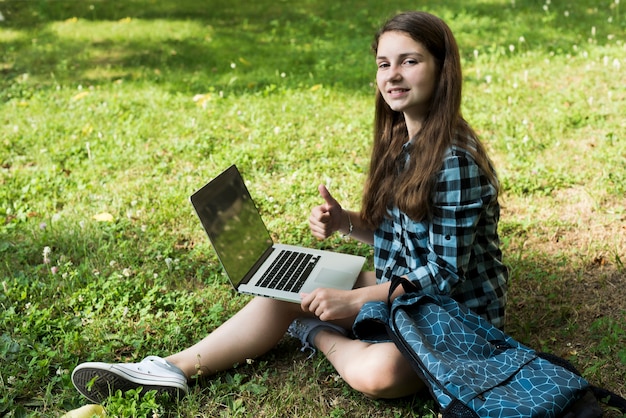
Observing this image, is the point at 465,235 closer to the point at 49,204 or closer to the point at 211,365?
the point at 211,365

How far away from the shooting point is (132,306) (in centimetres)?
345

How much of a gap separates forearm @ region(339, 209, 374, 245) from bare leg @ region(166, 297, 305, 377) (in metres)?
0.45

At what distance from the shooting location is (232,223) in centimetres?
310

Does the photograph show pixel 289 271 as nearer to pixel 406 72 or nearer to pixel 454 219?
pixel 454 219

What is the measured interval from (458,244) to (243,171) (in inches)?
107

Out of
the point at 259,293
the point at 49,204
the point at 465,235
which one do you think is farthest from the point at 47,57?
the point at 465,235

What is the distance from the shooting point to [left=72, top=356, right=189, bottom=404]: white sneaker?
8.54 feet

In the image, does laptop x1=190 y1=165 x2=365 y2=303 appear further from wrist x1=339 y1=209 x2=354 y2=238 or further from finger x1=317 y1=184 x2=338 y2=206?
finger x1=317 y1=184 x2=338 y2=206

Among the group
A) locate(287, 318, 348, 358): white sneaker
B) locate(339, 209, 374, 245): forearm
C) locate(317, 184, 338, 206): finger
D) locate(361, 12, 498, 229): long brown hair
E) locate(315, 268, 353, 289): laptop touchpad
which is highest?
locate(361, 12, 498, 229): long brown hair

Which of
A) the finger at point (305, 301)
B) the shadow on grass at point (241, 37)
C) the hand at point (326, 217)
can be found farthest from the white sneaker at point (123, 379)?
the shadow on grass at point (241, 37)

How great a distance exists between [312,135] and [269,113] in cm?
62

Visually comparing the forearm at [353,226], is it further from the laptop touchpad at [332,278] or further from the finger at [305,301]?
the finger at [305,301]

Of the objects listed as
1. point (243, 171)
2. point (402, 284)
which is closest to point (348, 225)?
point (402, 284)

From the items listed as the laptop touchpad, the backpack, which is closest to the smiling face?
the backpack
